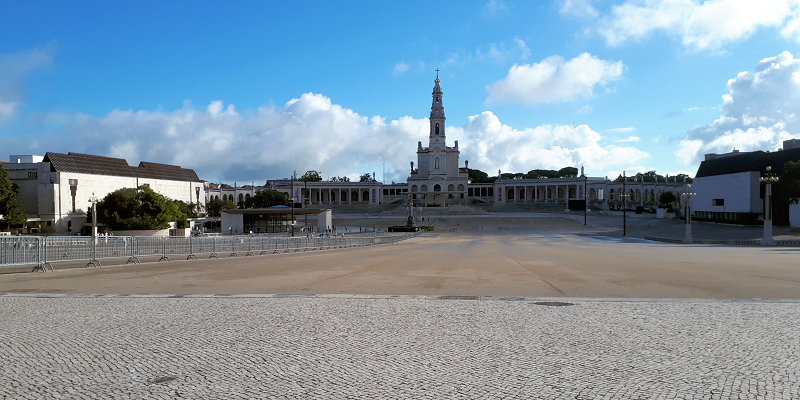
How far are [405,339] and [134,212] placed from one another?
175ft

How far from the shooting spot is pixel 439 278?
614 inches

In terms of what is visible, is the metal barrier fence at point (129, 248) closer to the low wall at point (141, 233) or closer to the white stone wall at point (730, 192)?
the low wall at point (141, 233)

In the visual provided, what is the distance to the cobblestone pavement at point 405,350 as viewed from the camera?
5711 mm

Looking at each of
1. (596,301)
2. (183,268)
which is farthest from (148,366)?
(183,268)

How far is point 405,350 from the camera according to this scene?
7.20 meters

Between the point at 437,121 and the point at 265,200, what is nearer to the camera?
the point at 265,200

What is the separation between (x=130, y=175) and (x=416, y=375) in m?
81.6

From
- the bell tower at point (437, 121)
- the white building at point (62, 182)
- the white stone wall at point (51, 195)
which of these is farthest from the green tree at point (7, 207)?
the bell tower at point (437, 121)

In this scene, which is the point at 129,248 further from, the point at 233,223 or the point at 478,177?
the point at 478,177

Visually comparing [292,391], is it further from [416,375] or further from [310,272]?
[310,272]

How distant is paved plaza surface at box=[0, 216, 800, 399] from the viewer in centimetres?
577

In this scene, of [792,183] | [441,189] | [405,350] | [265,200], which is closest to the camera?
[405,350]

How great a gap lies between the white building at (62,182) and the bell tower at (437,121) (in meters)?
83.0

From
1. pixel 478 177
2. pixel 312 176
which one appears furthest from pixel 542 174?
pixel 312 176
